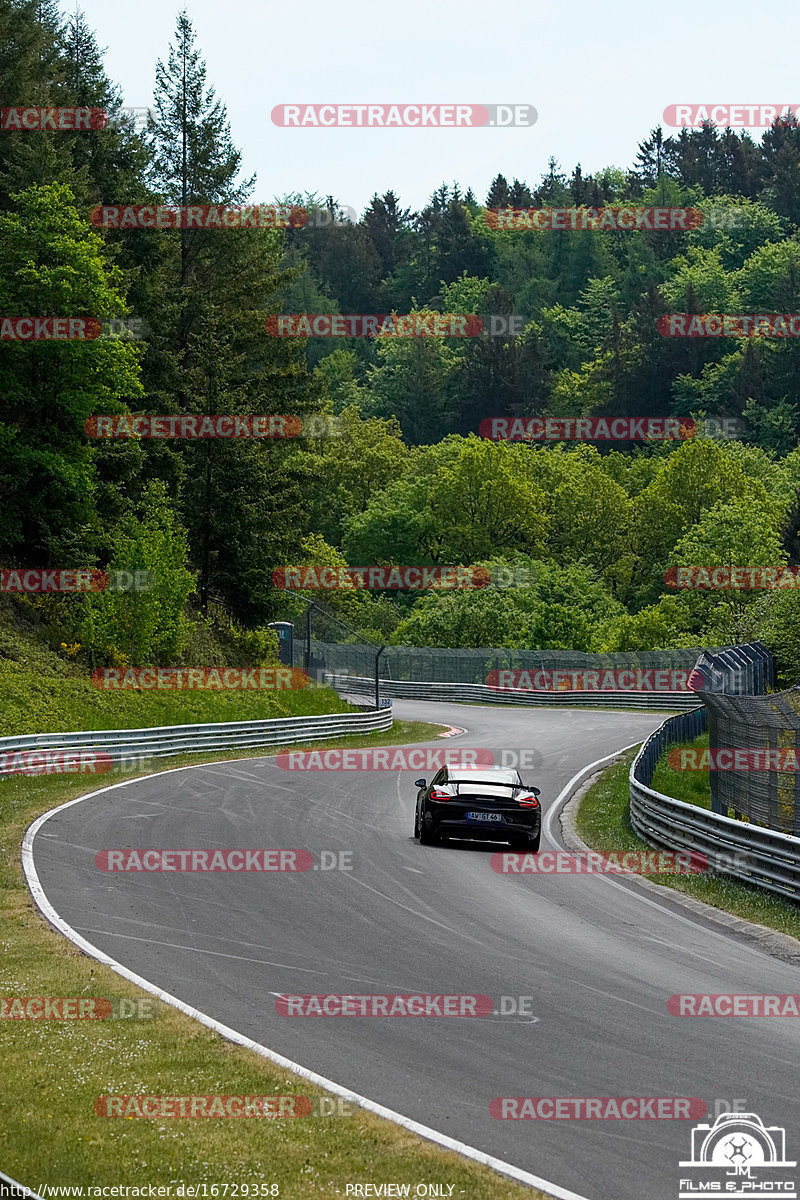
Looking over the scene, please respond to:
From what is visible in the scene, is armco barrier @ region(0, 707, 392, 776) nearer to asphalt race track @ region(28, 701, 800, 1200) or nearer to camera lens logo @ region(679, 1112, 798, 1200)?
asphalt race track @ region(28, 701, 800, 1200)

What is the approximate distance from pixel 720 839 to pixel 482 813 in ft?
11.3

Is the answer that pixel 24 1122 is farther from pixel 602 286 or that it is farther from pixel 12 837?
pixel 602 286

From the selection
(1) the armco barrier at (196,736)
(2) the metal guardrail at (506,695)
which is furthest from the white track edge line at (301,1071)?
(2) the metal guardrail at (506,695)

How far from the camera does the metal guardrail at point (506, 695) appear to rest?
60.4 meters

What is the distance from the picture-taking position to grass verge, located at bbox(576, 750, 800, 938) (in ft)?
47.0

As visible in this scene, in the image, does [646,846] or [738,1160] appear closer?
[738,1160]

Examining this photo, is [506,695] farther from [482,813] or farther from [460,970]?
[460,970]

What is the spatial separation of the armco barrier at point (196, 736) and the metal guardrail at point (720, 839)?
12.3 metres

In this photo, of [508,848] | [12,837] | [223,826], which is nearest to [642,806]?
[508,848]

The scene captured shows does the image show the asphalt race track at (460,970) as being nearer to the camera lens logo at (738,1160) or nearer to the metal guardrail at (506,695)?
the camera lens logo at (738,1160)

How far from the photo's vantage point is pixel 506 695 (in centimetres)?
6494

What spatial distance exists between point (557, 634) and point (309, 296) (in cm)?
8002

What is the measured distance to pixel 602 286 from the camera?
156m

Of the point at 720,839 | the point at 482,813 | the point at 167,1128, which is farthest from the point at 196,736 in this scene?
the point at 167,1128
